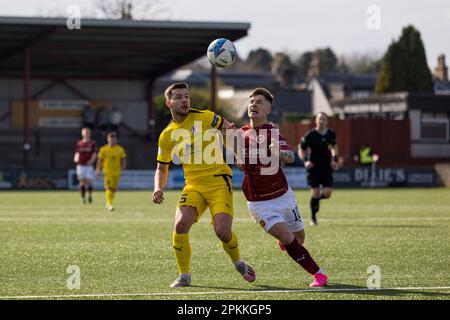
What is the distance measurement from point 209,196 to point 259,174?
59cm

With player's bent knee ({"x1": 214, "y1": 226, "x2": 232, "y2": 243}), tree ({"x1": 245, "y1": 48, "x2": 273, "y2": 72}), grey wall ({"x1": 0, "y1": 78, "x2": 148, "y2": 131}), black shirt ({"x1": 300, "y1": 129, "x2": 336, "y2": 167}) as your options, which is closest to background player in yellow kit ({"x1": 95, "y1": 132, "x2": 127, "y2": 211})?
black shirt ({"x1": 300, "y1": 129, "x2": 336, "y2": 167})

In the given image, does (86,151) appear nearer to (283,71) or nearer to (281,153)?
(281,153)

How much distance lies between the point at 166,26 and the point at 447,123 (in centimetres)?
2388

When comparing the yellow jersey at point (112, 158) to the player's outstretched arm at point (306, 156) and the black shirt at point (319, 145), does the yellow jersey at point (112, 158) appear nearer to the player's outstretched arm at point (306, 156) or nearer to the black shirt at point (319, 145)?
the player's outstretched arm at point (306, 156)

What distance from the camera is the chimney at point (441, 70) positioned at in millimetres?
98869

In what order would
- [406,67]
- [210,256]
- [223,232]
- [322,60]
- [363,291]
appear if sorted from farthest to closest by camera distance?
[322,60]
[406,67]
[210,256]
[223,232]
[363,291]

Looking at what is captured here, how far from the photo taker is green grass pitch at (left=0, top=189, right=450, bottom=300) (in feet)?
34.1

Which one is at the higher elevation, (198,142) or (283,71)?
(283,71)

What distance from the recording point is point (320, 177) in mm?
20391

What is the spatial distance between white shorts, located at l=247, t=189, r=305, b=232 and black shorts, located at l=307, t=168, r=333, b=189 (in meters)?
8.98

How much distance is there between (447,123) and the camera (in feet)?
197

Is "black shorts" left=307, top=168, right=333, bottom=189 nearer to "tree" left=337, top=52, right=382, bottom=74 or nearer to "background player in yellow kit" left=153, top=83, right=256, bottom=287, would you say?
"background player in yellow kit" left=153, top=83, right=256, bottom=287

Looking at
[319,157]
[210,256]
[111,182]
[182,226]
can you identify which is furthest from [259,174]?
[111,182]
